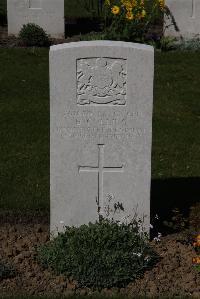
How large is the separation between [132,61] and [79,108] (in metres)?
0.60

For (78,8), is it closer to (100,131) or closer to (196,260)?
(100,131)

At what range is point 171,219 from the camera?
7391 mm

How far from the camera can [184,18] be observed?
51.8ft

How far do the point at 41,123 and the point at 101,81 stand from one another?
4167 millimetres

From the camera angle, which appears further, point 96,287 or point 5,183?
point 5,183

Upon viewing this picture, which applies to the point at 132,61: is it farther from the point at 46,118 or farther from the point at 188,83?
the point at 188,83

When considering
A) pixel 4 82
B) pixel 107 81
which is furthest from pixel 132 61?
pixel 4 82

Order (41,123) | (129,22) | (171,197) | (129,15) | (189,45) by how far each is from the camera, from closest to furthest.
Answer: (171,197), (41,123), (129,15), (129,22), (189,45)

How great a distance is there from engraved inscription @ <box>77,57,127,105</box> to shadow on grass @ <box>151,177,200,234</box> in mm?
1507

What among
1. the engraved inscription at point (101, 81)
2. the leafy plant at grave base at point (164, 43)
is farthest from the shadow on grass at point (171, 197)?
the leafy plant at grave base at point (164, 43)

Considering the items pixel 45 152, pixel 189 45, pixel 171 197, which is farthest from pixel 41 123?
pixel 189 45

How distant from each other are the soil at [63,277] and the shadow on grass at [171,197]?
17.5 inches

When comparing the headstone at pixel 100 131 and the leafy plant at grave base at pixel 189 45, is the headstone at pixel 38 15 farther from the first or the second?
the headstone at pixel 100 131

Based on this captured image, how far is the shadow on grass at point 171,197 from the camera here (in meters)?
7.51
